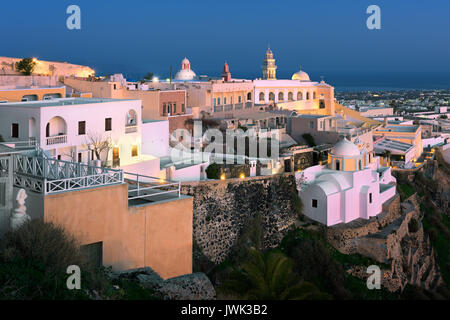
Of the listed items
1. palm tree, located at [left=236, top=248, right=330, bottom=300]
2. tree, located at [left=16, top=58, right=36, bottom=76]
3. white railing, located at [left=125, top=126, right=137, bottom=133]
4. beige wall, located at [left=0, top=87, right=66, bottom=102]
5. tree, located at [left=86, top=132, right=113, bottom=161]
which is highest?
tree, located at [left=16, top=58, right=36, bottom=76]

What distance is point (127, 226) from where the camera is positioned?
14.0 meters

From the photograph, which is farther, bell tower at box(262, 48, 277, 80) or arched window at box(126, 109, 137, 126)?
bell tower at box(262, 48, 277, 80)

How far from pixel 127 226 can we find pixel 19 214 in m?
2.61

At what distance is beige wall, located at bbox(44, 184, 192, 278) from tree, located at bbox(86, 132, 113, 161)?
7244 mm

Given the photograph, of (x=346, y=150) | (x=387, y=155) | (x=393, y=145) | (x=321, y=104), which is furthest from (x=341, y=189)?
(x=321, y=104)

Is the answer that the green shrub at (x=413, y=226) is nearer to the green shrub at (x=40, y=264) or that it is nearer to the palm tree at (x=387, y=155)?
the palm tree at (x=387, y=155)

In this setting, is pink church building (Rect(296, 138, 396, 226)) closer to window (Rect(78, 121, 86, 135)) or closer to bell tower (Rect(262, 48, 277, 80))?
window (Rect(78, 121, 86, 135))

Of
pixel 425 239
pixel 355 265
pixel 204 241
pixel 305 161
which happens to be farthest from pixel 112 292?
pixel 425 239

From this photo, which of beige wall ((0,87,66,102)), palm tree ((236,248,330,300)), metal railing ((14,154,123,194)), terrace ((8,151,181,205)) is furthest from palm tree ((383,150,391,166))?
metal railing ((14,154,123,194))

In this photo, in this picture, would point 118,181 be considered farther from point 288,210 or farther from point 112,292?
point 288,210

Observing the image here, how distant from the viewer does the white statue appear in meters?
12.4

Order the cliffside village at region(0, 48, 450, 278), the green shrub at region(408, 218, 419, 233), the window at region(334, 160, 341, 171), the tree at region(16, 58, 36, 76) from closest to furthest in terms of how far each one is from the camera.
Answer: the cliffside village at region(0, 48, 450, 278) → the window at region(334, 160, 341, 171) → the green shrub at region(408, 218, 419, 233) → the tree at region(16, 58, 36, 76)

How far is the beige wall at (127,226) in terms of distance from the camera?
511 inches

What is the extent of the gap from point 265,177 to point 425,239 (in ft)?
35.9
